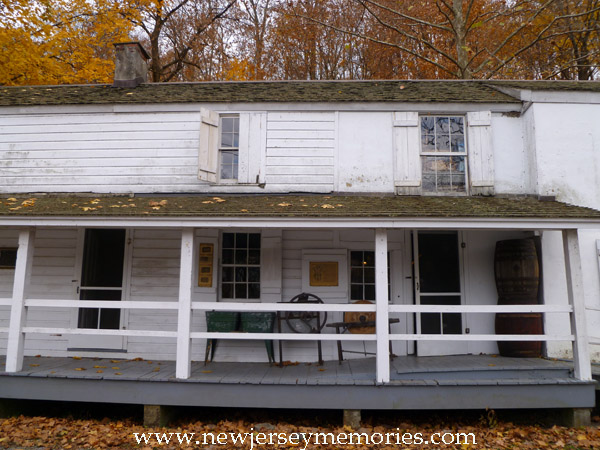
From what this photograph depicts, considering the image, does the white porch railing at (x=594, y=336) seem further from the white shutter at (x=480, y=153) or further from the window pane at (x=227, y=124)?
the window pane at (x=227, y=124)

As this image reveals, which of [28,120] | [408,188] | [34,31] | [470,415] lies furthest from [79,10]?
[470,415]

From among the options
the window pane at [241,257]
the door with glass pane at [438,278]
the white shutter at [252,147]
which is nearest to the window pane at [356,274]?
the door with glass pane at [438,278]

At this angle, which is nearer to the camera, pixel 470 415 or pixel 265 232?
pixel 470 415

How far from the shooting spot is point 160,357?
8.05m

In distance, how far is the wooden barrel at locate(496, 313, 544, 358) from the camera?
7.34 meters

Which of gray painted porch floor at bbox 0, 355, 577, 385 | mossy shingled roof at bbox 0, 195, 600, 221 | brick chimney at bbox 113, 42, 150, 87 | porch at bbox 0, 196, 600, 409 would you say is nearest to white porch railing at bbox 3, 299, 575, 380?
porch at bbox 0, 196, 600, 409

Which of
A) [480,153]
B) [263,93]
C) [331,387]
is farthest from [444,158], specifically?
[331,387]

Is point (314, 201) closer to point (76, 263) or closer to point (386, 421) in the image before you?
point (386, 421)

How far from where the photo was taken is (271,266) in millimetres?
8180

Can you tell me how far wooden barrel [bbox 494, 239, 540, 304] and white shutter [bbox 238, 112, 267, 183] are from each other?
15.0 ft

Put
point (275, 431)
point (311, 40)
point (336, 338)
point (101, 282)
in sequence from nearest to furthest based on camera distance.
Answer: point (275, 431)
point (336, 338)
point (101, 282)
point (311, 40)

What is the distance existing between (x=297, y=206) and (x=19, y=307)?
4507 millimetres

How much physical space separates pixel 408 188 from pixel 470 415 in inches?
154

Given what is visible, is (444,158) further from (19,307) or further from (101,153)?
(19,307)
